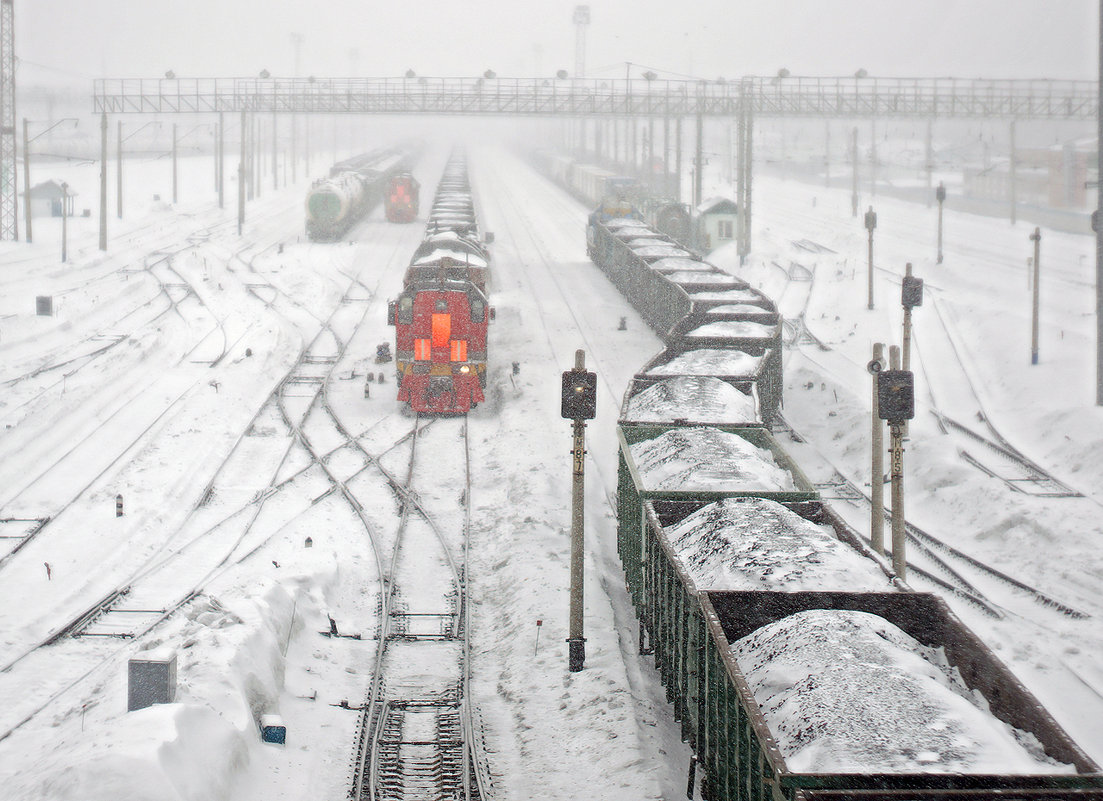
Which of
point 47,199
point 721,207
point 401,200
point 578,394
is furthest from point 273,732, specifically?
point 47,199

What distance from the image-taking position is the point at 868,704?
767 centimetres

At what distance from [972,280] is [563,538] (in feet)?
98.0

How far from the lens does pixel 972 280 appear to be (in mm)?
41688

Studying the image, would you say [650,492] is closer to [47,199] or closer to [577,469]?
[577,469]

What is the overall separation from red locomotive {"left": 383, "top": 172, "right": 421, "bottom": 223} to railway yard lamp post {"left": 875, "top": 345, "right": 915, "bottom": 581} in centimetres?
4914

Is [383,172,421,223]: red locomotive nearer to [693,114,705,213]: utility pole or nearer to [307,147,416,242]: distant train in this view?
[307,147,416,242]: distant train

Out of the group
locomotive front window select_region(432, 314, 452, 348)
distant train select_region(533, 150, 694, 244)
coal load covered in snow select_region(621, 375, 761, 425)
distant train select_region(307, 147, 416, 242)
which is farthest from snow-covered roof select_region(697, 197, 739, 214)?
coal load covered in snow select_region(621, 375, 761, 425)

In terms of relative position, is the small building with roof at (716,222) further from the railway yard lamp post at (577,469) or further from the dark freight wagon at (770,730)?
the dark freight wagon at (770,730)

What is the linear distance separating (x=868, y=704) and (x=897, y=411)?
249 inches

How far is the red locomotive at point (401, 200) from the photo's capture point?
60656mm

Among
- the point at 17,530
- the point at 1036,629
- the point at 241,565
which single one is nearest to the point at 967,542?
the point at 1036,629

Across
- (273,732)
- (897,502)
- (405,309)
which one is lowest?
(273,732)

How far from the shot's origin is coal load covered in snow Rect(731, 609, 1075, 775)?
7137 mm

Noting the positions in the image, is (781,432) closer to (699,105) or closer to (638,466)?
(638,466)
